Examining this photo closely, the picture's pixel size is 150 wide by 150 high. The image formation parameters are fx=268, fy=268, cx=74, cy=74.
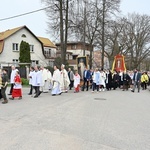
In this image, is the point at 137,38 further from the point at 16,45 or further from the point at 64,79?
the point at 64,79

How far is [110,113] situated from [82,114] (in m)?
1.14

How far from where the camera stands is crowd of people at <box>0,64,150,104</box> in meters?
14.4

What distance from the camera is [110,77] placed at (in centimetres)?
2291

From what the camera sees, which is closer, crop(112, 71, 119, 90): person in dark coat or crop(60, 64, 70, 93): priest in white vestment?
crop(60, 64, 70, 93): priest in white vestment

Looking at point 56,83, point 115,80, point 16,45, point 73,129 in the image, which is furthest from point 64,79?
point 16,45

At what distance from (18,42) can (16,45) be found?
2.13 feet

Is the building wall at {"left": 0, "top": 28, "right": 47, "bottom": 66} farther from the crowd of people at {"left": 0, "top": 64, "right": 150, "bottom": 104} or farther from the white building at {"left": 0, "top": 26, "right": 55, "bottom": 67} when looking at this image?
the crowd of people at {"left": 0, "top": 64, "right": 150, "bottom": 104}

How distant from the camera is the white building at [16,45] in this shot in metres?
45.9

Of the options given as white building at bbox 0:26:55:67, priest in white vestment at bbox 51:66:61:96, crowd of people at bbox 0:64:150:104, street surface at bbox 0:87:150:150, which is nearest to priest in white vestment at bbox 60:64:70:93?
crowd of people at bbox 0:64:150:104

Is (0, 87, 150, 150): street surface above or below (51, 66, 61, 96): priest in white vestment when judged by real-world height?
below

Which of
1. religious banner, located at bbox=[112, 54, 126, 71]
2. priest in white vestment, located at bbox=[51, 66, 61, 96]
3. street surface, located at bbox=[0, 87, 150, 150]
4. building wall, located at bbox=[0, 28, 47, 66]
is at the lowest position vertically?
street surface, located at bbox=[0, 87, 150, 150]

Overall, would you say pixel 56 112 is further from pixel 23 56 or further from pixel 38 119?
pixel 23 56

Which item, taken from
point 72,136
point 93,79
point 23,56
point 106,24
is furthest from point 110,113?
point 23,56

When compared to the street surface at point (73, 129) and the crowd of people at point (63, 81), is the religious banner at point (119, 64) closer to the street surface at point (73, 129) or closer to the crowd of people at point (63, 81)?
the crowd of people at point (63, 81)
